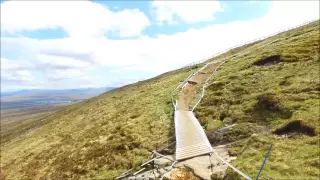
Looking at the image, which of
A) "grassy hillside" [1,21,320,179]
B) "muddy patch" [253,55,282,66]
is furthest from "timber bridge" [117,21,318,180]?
"muddy patch" [253,55,282,66]

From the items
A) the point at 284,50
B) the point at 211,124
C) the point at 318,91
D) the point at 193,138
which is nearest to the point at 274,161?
the point at 193,138

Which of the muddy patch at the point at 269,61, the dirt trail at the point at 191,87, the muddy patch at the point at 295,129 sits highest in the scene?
the muddy patch at the point at 269,61

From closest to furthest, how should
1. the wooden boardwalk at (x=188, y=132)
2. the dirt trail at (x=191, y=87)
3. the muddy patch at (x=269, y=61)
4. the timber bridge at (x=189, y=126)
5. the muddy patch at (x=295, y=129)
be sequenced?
the muddy patch at (x=295, y=129), the timber bridge at (x=189, y=126), the wooden boardwalk at (x=188, y=132), the dirt trail at (x=191, y=87), the muddy patch at (x=269, y=61)

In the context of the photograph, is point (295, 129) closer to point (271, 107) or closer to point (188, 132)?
point (271, 107)

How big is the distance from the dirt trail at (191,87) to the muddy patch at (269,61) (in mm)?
10724

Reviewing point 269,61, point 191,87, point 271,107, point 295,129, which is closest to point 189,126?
point 271,107

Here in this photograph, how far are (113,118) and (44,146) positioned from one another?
41.2 ft

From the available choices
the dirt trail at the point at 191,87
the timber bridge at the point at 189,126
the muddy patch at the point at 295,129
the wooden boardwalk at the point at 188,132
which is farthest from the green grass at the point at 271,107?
the dirt trail at the point at 191,87

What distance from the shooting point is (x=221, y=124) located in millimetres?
39969

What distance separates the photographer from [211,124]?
133 feet

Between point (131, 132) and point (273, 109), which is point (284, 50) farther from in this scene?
point (131, 132)

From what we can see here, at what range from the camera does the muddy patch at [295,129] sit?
103ft

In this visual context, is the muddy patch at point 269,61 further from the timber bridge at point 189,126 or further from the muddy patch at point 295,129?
the muddy patch at point 295,129

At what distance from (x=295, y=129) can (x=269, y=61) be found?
97.7 ft
